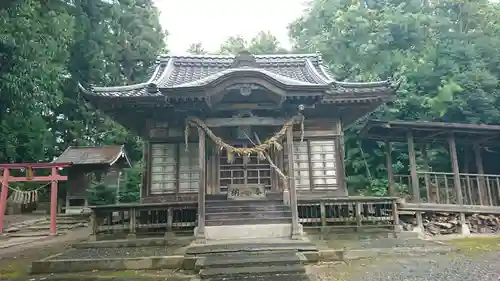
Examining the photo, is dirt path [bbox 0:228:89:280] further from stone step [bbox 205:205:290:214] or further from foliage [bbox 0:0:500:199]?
foliage [bbox 0:0:500:199]

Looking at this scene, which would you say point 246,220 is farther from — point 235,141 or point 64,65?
point 64,65

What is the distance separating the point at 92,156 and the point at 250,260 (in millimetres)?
15269

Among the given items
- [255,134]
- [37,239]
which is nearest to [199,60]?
[255,134]

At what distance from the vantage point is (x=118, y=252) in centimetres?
841

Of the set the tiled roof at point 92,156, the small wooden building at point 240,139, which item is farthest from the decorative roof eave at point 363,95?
the tiled roof at point 92,156

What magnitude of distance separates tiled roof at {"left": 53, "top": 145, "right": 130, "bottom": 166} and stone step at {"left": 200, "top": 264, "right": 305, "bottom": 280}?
→ 1386 cm

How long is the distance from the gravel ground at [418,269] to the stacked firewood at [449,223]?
3131 mm

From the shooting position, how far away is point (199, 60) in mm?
14289

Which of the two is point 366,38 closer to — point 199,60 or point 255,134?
point 199,60

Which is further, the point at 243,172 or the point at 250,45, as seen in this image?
the point at 250,45

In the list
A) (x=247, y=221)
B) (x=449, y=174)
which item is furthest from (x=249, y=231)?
(x=449, y=174)

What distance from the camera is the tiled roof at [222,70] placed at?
10688 millimetres

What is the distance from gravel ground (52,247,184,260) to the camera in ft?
26.0

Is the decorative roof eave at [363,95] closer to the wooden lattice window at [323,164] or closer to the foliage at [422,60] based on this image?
the wooden lattice window at [323,164]
